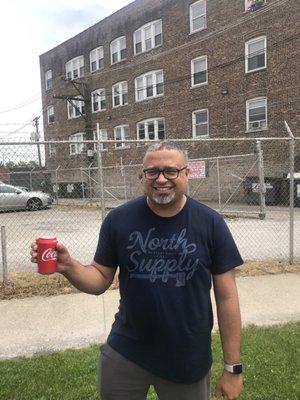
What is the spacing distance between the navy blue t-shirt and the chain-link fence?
3.00 meters

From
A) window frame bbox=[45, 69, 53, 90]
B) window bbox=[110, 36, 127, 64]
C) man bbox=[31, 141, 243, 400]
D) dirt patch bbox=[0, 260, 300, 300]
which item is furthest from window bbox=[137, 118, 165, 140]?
man bbox=[31, 141, 243, 400]

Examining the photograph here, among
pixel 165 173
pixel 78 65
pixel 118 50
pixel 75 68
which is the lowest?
pixel 165 173

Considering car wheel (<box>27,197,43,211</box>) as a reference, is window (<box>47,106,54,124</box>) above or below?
above

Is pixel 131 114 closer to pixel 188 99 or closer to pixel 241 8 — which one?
pixel 188 99

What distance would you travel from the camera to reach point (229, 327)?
2.37 metres

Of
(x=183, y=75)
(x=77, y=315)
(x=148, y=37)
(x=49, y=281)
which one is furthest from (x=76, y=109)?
(x=77, y=315)

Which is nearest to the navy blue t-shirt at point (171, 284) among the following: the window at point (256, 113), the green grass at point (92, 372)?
Result: the green grass at point (92, 372)

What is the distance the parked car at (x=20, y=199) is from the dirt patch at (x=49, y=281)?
8194mm

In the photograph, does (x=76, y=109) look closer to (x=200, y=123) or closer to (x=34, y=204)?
(x=200, y=123)

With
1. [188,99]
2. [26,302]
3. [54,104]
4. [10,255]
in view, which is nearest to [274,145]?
[188,99]

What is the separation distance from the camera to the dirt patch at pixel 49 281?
6.43m

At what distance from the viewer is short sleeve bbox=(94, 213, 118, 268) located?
246 cm

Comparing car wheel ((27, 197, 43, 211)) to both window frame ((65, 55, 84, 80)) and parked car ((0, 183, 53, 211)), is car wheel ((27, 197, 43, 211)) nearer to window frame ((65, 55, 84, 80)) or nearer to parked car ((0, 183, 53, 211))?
parked car ((0, 183, 53, 211))

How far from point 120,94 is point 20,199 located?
1450 cm
